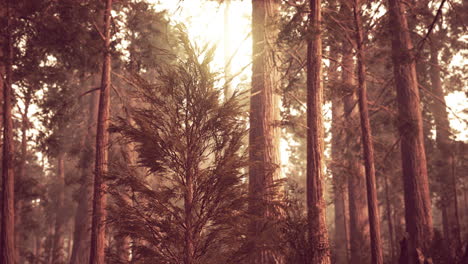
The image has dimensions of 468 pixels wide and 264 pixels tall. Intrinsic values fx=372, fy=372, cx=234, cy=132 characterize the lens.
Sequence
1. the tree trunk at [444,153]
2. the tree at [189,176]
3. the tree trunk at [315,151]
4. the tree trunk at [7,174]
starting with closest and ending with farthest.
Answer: the tree at [189,176] < the tree trunk at [315,151] < the tree trunk at [7,174] < the tree trunk at [444,153]

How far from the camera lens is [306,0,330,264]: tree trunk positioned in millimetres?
6645

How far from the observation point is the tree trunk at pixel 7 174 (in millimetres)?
10883

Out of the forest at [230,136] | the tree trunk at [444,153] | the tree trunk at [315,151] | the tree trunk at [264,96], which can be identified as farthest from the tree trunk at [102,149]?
the tree trunk at [444,153]

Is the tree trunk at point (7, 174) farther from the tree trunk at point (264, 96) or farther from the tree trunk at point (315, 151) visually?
the tree trunk at point (315, 151)

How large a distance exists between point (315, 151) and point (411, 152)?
5.19 metres

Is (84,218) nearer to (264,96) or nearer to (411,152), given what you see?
(264,96)

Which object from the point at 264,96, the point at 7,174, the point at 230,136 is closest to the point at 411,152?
the point at 264,96

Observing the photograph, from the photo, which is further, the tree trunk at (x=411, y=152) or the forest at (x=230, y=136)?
the tree trunk at (x=411, y=152)

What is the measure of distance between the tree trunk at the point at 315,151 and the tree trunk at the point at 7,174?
908 centimetres

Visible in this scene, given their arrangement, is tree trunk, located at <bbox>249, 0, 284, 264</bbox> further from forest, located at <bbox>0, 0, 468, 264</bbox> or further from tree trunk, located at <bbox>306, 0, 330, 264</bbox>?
tree trunk, located at <bbox>306, 0, 330, 264</bbox>

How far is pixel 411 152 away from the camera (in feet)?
35.9

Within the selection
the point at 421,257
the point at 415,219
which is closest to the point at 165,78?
the point at 421,257

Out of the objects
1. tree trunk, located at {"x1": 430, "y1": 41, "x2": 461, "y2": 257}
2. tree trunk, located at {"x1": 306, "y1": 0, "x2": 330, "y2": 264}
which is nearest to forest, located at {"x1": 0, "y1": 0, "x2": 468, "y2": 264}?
tree trunk, located at {"x1": 306, "y1": 0, "x2": 330, "y2": 264}

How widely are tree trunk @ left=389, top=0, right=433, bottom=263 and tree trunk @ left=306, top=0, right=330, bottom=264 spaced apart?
292 centimetres
